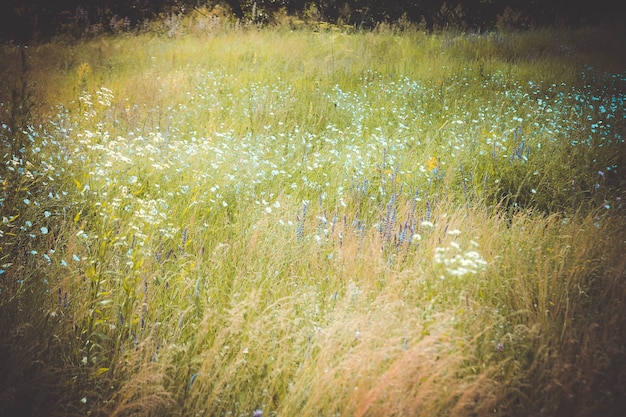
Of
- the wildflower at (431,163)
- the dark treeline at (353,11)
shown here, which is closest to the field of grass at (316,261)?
the wildflower at (431,163)

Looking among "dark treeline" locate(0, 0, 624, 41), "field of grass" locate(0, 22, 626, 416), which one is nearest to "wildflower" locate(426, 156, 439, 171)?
"field of grass" locate(0, 22, 626, 416)

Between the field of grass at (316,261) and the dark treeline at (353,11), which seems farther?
the dark treeline at (353,11)

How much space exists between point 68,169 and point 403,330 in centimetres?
314

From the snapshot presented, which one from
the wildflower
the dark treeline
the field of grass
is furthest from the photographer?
the dark treeline

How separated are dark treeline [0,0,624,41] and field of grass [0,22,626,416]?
360 inches

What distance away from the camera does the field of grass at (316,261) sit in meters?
1.77

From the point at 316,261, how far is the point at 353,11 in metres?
16.1

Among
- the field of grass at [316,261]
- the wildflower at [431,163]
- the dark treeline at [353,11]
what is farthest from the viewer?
the dark treeline at [353,11]

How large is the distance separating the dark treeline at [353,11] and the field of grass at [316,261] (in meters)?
9.13

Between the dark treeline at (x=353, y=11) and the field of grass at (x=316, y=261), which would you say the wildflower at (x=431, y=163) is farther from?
the dark treeline at (x=353, y=11)

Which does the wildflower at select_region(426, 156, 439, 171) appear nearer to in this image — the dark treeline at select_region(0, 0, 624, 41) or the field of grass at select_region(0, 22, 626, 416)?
the field of grass at select_region(0, 22, 626, 416)

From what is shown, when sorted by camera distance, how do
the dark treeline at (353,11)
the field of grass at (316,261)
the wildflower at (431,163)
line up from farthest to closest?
the dark treeline at (353,11), the wildflower at (431,163), the field of grass at (316,261)

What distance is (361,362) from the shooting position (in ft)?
5.90

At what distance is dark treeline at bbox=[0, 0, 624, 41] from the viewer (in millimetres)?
12897
